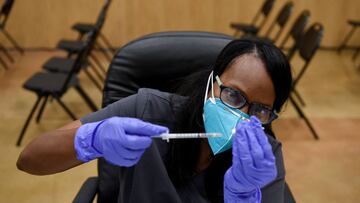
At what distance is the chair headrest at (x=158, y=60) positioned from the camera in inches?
52.2

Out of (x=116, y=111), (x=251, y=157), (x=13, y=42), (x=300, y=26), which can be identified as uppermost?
(x=251, y=157)

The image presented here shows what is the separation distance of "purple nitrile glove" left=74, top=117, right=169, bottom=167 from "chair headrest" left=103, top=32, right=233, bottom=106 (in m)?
0.35

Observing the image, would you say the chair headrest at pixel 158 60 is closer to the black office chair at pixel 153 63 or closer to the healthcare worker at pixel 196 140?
the black office chair at pixel 153 63

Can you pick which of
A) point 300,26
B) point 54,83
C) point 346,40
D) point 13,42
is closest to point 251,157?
point 54,83

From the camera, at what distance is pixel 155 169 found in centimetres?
112

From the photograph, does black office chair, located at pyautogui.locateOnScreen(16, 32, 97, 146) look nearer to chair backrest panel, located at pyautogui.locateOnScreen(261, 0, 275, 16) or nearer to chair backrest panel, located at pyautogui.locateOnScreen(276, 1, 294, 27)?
chair backrest panel, located at pyautogui.locateOnScreen(276, 1, 294, 27)

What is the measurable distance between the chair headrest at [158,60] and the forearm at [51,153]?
28 cm

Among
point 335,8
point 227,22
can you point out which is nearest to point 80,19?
point 227,22

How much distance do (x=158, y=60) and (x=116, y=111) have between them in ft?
0.86

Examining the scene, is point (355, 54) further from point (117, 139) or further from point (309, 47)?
point (117, 139)

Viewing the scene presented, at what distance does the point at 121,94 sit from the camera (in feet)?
4.43

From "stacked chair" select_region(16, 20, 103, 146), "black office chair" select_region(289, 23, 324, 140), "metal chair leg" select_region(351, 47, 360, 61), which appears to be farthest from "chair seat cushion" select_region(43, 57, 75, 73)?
"metal chair leg" select_region(351, 47, 360, 61)

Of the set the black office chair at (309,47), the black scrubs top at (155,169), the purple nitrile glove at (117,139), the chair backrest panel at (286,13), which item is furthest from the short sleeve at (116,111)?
the chair backrest panel at (286,13)

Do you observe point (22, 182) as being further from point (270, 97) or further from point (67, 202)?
point (270, 97)
